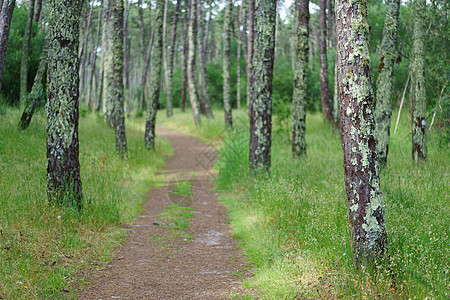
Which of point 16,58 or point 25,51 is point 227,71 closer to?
point 16,58

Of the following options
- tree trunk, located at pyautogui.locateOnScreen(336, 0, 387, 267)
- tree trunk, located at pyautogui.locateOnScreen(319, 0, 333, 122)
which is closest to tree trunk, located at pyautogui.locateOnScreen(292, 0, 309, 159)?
tree trunk, located at pyautogui.locateOnScreen(319, 0, 333, 122)

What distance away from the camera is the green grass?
147 inches

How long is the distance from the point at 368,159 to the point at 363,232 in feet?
2.53

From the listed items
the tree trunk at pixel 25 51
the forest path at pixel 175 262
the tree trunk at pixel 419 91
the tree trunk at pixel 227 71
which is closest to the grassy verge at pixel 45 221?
the forest path at pixel 175 262

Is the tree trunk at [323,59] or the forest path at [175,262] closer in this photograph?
the forest path at [175,262]

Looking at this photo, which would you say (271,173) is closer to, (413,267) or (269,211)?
(269,211)

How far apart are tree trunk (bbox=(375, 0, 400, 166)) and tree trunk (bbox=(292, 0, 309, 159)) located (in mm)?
2675

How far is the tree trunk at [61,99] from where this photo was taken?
20.4ft

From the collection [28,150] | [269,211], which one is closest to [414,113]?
[269,211]

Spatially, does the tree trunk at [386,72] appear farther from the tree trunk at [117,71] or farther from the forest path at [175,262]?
the tree trunk at [117,71]

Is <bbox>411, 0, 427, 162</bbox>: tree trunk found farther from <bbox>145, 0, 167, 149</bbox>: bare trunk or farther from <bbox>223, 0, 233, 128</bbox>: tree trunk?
<bbox>223, 0, 233, 128</bbox>: tree trunk

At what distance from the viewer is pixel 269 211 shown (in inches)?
267

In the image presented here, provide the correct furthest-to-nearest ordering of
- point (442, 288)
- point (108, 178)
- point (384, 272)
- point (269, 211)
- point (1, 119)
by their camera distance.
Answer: point (1, 119)
point (108, 178)
point (269, 211)
point (384, 272)
point (442, 288)

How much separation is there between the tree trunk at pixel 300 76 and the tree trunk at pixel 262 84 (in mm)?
2012
